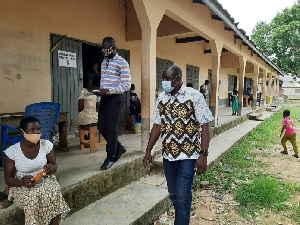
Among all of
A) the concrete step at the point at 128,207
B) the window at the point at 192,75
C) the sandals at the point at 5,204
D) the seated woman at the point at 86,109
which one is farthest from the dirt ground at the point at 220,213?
the window at the point at 192,75

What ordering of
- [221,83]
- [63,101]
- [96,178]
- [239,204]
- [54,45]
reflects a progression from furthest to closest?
[221,83], [63,101], [54,45], [239,204], [96,178]

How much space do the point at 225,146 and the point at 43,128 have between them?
4607 mm

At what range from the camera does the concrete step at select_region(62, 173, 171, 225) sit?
277 cm

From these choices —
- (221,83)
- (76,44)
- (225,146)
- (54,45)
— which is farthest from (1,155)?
(221,83)

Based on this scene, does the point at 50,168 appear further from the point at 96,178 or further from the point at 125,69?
the point at 125,69

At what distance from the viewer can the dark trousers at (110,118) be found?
3.40 metres

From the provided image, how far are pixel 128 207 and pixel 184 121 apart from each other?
1412 millimetres

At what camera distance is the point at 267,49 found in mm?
29547

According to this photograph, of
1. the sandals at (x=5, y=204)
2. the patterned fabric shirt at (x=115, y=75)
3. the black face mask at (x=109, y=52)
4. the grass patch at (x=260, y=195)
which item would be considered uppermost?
the black face mask at (x=109, y=52)

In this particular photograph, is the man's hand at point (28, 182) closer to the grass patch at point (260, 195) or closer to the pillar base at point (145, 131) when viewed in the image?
the pillar base at point (145, 131)

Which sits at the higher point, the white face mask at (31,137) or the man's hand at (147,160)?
the white face mask at (31,137)

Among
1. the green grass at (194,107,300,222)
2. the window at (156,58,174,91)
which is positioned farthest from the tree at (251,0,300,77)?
the green grass at (194,107,300,222)

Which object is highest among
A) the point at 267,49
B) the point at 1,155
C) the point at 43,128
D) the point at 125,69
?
the point at 267,49

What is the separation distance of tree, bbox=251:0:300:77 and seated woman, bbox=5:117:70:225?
30462 mm
